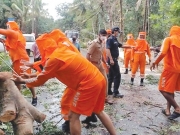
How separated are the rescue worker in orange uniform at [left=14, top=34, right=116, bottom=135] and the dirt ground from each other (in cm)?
113

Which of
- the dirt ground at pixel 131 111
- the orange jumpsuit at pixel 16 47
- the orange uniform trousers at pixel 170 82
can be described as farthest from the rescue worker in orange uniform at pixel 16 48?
the orange uniform trousers at pixel 170 82

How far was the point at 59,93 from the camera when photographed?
880 cm

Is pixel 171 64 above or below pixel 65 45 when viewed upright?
below

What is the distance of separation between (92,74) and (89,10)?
3690 centimetres

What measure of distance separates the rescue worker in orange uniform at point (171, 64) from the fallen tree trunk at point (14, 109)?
9.25 feet

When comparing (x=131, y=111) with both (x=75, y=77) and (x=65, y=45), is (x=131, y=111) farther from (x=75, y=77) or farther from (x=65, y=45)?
(x=65, y=45)

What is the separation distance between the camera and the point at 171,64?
5934 mm

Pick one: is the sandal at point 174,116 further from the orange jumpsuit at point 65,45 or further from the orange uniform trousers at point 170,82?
the orange jumpsuit at point 65,45

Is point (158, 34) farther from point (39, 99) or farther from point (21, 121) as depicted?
point (21, 121)

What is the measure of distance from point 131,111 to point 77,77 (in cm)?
320

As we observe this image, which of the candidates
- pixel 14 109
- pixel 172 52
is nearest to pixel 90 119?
pixel 14 109

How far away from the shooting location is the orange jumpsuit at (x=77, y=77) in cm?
383

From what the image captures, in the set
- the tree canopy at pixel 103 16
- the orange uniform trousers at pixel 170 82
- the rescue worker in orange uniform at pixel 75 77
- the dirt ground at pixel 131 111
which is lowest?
the dirt ground at pixel 131 111

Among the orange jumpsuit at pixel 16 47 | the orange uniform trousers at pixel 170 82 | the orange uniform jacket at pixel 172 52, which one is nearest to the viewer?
the orange uniform jacket at pixel 172 52
